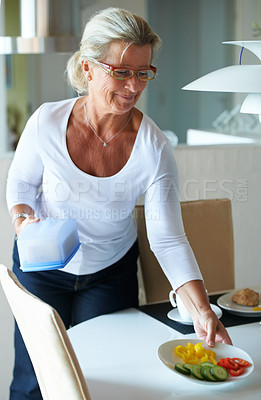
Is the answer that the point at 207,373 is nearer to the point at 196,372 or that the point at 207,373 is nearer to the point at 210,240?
the point at 196,372

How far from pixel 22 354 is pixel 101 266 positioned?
33 cm

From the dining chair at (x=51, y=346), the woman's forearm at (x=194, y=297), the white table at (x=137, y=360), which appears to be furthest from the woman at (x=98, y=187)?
the dining chair at (x=51, y=346)

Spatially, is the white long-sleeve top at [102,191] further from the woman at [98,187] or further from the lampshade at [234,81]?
the lampshade at [234,81]

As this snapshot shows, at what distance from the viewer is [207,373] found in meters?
1.14

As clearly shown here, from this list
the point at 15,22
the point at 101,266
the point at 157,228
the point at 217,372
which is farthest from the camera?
the point at 15,22

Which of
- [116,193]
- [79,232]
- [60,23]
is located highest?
[60,23]

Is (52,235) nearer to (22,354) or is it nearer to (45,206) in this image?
(45,206)

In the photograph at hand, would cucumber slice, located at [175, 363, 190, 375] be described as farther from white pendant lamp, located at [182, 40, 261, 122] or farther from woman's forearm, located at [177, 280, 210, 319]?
white pendant lamp, located at [182, 40, 261, 122]

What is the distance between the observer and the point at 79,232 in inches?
64.2

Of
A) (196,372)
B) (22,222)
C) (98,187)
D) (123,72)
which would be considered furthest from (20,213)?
(196,372)

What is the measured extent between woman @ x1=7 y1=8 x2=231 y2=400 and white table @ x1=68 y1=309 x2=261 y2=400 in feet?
0.36

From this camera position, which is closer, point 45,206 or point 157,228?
point 157,228

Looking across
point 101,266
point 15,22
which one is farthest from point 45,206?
point 15,22

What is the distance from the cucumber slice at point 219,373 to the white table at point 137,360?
0.6 inches
